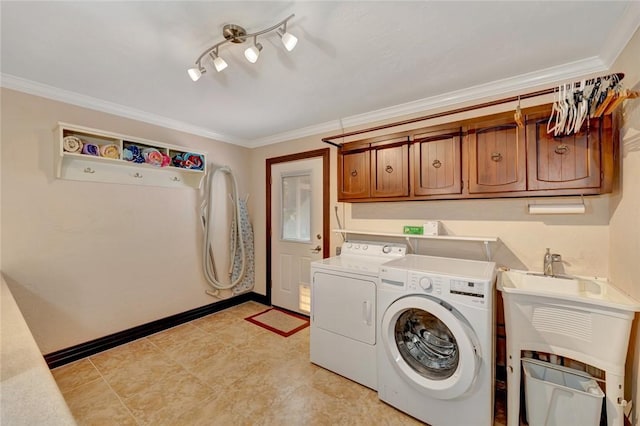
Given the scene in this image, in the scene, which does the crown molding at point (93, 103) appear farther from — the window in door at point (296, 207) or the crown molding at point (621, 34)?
the crown molding at point (621, 34)

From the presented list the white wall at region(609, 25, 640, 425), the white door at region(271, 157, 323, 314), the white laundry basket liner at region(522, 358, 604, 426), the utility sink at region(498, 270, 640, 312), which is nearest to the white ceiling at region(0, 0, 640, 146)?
the white wall at region(609, 25, 640, 425)

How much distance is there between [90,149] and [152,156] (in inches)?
19.3

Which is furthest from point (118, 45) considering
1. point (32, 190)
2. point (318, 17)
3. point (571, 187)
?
point (571, 187)

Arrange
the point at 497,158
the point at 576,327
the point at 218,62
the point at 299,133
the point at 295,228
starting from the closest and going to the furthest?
the point at 576,327
the point at 218,62
the point at 497,158
the point at 299,133
the point at 295,228

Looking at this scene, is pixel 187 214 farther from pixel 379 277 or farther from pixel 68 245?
pixel 379 277

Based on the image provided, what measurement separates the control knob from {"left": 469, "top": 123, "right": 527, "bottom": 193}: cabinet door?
0.85 meters

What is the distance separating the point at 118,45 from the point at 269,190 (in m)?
2.28

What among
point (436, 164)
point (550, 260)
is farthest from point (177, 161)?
point (550, 260)

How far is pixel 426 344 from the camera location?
75.2 inches

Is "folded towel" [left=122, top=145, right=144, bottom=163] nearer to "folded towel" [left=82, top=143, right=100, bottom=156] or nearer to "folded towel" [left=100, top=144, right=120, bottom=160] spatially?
"folded towel" [left=100, top=144, right=120, bottom=160]

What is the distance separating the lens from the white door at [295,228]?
3.31 m

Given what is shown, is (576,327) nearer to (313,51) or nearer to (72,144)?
(313,51)

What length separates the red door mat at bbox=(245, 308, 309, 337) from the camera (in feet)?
10.1

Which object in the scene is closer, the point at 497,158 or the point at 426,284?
the point at 426,284
